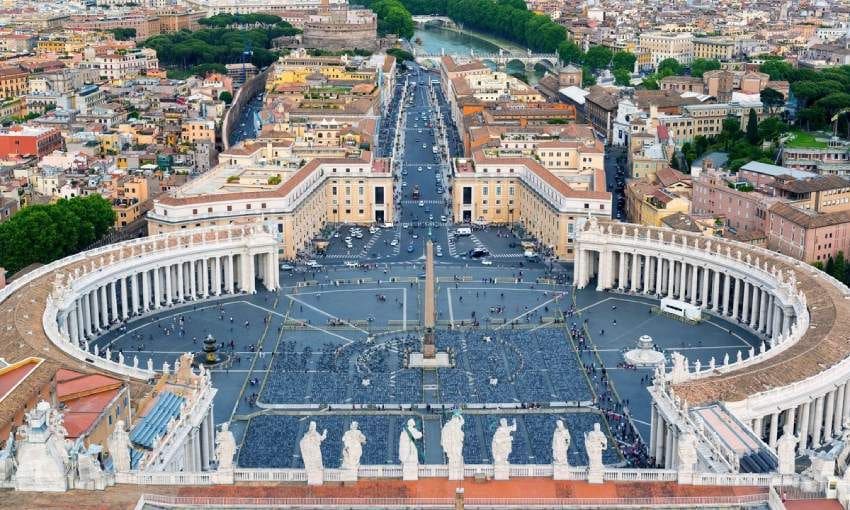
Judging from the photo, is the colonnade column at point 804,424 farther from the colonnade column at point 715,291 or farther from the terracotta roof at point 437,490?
the colonnade column at point 715,291

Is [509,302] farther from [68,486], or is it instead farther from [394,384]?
[68,486]

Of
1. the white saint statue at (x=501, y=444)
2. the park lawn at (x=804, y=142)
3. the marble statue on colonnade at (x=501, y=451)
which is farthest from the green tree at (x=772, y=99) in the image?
the white saint statue at (x=501, y=444)

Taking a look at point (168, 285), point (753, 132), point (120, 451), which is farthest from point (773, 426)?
point (753, 132)

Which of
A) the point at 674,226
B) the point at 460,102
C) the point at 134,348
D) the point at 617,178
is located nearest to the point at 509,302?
the point at 674,226

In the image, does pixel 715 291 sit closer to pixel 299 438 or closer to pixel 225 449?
pixel 299 438

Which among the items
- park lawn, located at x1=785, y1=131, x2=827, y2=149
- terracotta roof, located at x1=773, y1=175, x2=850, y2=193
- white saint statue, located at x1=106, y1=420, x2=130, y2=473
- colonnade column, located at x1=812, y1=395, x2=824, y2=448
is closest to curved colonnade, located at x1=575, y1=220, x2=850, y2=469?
colonnade column, located at x1=812, y1=395, x2=824, y2=448

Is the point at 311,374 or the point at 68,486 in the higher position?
the point at 68,486

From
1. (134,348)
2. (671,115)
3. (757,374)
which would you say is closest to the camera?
(757,374)

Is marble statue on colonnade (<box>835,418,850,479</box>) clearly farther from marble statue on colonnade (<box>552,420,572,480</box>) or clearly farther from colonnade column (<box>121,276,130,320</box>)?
colonnade column (<box>121,276,130,320</box>)
